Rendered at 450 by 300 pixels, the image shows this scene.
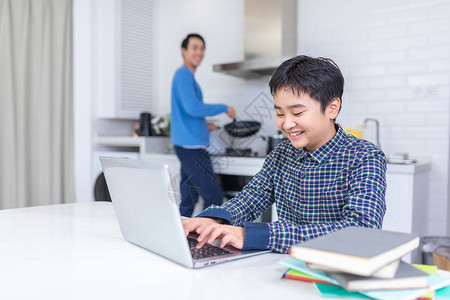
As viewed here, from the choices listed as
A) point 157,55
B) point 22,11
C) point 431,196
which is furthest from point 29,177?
point 431,196

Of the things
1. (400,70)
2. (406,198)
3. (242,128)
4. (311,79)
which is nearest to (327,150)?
(311,79)

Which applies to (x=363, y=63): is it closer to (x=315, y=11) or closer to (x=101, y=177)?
(x=315, y=11)

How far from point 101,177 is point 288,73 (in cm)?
273

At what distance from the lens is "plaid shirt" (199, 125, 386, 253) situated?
90 cm

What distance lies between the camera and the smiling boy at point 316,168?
0.95 meters

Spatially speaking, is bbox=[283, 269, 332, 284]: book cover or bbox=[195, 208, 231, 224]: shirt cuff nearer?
bbox=[283, 269, 332, 284]: book cover

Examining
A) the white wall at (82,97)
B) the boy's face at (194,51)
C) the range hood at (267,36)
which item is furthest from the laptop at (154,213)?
the white wall at (82,97)

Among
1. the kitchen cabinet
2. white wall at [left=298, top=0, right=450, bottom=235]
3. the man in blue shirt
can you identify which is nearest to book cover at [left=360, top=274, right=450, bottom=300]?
the kitchen cabinet

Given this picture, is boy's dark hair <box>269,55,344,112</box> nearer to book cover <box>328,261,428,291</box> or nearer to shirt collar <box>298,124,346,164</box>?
shirt collar <box>298,124,346,164</box>

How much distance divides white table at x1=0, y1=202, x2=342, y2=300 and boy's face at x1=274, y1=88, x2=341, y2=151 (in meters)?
0.35

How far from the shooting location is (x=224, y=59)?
363cm

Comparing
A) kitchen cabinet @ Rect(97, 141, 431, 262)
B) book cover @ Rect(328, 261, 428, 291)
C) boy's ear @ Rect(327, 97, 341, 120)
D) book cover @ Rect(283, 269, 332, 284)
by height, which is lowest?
kitchen cabinet @ Rect(97, 141, 431, 262)

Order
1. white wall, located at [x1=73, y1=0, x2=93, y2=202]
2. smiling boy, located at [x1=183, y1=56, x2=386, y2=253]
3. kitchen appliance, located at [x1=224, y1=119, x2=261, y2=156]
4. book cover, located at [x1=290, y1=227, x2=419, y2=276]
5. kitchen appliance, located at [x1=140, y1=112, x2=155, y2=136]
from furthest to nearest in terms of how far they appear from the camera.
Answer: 1. kitchen appliance, located at [x1=140, y1=112, x2=155, y2=136]
2. white wall, located at [x1=73, y1=0, x2=93, y2=202]
3. kitchen appliance, located at [x1=224, y1=119, x2=261, y2=156]
4. smiling boy, located at [x1=183, y1=56, x2=386, y2=253]
5. book cover, located at [x1=290, y1=227, x2=419, y2=276]

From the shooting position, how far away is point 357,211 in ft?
3.04
